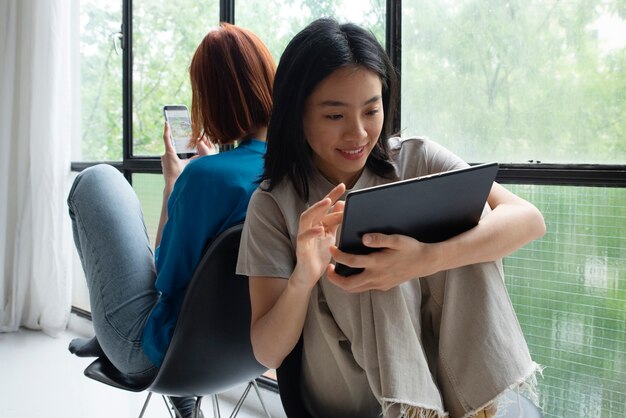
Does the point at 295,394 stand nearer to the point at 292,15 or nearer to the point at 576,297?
the point at 576,297

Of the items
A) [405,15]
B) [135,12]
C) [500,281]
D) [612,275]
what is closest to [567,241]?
[612,275]

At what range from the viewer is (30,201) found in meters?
3.59

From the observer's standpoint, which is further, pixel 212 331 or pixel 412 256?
pixel 212 331

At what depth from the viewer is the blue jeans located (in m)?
1.56

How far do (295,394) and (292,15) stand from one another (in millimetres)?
1548

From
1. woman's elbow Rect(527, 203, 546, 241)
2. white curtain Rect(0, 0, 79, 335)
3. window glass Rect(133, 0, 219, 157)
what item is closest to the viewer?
woman's elbow Rect(527, 203, 546, 241)

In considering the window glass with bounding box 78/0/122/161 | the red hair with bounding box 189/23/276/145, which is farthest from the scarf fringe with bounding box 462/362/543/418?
the window glass with bounding box 78/0/122/161

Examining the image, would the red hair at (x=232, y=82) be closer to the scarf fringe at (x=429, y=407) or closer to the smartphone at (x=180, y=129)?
the smartphone at (x=180, y=129)

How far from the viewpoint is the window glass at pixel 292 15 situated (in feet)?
6.54

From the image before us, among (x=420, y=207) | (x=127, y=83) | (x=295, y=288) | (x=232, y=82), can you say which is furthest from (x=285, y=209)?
(x=127, y=83)

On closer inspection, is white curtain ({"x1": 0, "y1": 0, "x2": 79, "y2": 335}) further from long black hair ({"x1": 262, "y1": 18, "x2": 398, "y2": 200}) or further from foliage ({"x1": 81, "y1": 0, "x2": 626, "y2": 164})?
long black hair ({"x1": 262, "y1": 18, "x2": 398, "y2": 200})

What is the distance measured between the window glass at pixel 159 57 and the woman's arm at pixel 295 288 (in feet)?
6.54

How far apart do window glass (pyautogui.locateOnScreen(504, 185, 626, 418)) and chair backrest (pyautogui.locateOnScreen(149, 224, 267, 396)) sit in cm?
67

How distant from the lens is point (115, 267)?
158 cm
